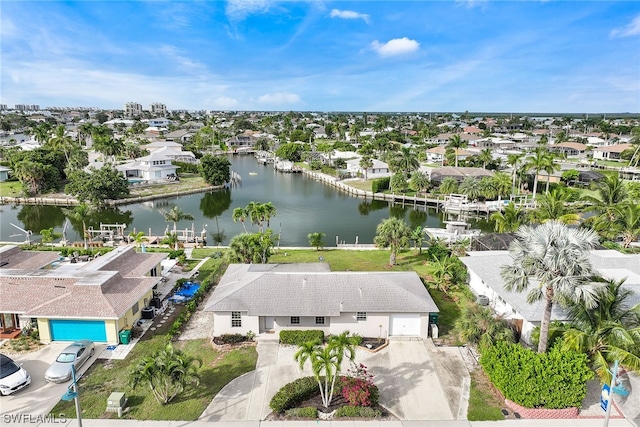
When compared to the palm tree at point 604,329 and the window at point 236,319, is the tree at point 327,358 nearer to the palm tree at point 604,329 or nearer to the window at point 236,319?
the window at point 236,319

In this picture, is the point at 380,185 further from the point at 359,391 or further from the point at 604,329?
the point at 359,391

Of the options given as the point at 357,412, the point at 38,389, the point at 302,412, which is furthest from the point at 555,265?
the point at 38,389

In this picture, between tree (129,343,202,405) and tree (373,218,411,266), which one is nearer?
tree (129,343,202,405)

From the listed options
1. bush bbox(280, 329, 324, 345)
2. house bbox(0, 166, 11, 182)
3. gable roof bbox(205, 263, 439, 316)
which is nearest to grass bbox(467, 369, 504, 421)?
gable roof bbox(205, 263, 439, 316)

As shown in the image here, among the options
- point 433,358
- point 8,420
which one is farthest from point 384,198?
point 8,420

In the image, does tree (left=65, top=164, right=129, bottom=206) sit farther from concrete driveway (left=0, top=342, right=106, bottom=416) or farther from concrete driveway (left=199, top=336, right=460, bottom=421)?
concrete driveway (left=199, top=336, right=460, bottom=421)

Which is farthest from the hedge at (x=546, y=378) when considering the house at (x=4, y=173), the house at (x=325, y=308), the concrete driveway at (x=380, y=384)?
the house at (x=4, y=173)
